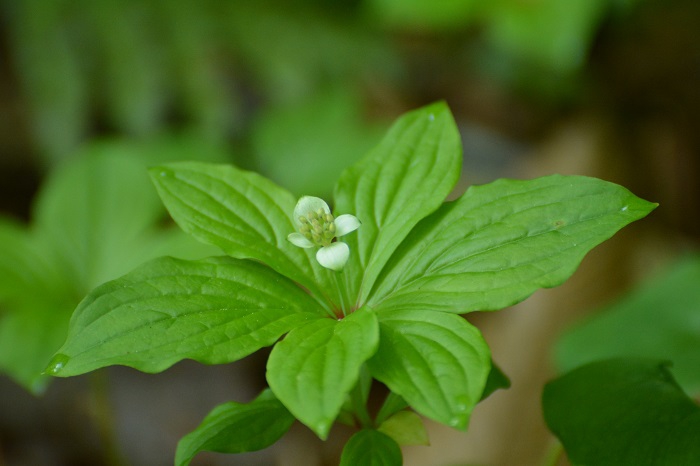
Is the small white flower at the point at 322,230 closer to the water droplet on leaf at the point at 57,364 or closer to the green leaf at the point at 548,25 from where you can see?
the water droplet on leaf at the point at 57,364

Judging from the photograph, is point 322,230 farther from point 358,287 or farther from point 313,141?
point 313,141

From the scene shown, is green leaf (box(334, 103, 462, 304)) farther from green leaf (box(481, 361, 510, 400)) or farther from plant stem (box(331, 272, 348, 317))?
green leaf (box(481, 361, 510, 400))

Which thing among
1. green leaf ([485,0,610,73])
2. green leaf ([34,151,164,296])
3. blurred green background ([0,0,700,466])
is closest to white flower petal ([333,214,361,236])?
green leaf ([34,151,164,296])

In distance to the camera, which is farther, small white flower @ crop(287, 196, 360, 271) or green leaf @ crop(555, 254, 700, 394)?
green leaf @ crop(555, 254, 700, 394)

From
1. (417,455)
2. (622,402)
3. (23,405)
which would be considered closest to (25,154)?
(23,405)

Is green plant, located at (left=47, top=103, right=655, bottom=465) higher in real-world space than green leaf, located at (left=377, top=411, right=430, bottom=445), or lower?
higher

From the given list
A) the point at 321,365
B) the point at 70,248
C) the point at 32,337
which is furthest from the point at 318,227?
the point at 70,248

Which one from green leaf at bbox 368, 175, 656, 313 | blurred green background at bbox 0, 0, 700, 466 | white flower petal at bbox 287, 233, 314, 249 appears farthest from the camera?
blurred green background at bbox 0, 0, 700, 466
